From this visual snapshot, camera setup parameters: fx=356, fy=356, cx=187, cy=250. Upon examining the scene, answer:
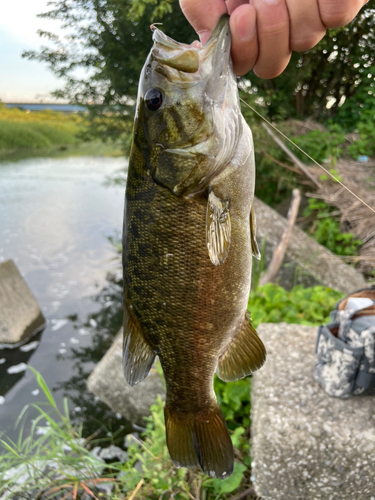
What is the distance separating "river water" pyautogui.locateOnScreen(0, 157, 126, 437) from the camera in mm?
4691

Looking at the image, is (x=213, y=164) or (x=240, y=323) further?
(x=240, y=323)

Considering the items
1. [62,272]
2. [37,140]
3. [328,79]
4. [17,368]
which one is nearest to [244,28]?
[17,368]

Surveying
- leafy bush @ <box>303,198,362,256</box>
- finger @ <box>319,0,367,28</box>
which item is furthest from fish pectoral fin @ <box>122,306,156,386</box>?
leafy bush @ <box>303,198,362,256</box>

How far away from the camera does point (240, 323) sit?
124 centimetres

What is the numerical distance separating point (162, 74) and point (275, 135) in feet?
18.8

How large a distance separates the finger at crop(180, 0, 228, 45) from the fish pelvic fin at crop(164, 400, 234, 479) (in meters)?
1.23

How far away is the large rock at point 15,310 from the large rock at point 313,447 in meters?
4.17

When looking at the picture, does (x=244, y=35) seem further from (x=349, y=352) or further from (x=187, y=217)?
(x=349, y=352)

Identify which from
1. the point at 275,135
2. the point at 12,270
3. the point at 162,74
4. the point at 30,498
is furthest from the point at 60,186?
the point at 162,74

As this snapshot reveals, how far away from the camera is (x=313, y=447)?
2109 millimetres

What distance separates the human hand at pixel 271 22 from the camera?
95 cm

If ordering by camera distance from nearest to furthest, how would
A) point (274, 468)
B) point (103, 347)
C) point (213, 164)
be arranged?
point (213, 164)
point (274, 468)
point (103, 347)

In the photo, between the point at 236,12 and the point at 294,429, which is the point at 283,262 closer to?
the point at 294,429

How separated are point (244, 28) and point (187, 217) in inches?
21.0
